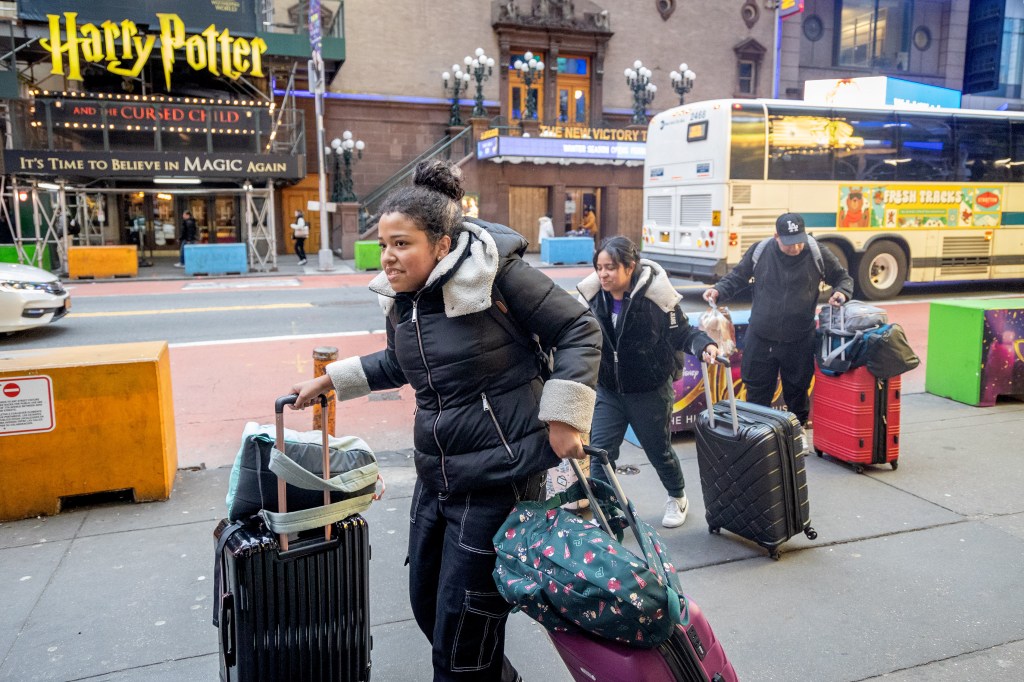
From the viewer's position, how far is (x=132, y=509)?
494 centimetres

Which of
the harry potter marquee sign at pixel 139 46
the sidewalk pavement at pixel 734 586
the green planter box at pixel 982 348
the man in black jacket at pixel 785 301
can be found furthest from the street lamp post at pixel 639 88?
the sidewalk pavement at pixel 734 586

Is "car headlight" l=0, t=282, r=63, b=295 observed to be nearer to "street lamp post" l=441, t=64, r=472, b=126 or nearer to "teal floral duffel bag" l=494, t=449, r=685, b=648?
"teal floral duffel bag" l=494, t=449, r=685, b=648

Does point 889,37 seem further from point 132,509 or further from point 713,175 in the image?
point 132,509

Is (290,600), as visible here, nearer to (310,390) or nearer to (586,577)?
(310,390)

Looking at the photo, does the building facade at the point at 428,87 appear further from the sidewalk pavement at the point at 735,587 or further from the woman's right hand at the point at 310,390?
the woman's right hand at the point at 310,390

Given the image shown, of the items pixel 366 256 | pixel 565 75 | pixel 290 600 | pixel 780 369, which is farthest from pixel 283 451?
pixel 565 75

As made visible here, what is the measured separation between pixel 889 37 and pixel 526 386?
42234 mm

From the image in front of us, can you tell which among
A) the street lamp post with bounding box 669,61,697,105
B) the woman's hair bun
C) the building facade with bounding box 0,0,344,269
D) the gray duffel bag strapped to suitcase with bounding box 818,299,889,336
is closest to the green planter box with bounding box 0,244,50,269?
the building facade with bounding box 0,0,344,269

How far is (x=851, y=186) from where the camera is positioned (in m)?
15.2

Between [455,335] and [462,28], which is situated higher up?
[462,28]

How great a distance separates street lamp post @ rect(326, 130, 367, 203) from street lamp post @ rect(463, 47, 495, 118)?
4.57 m

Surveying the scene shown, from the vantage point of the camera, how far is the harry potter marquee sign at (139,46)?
21125 millimetres

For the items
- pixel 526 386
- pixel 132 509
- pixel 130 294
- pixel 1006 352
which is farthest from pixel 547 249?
pixel 526 386

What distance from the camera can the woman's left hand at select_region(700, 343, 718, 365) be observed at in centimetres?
415
